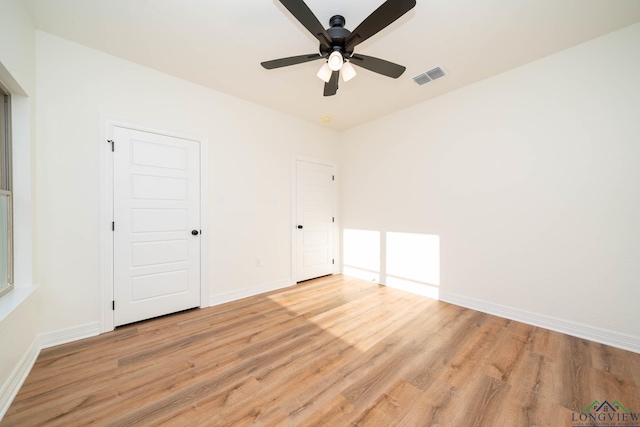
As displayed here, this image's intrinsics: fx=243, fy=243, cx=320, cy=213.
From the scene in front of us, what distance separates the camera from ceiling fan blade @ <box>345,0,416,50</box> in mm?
1453

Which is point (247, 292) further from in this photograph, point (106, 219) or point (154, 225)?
point (106, 219)

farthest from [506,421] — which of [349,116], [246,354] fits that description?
[349,116]

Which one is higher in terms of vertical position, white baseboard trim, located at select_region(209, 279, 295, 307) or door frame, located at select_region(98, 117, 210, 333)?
door frame, located at select_region(98, 117, 210, 333)

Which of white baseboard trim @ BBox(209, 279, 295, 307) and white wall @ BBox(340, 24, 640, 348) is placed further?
white baseboard trim @ BBox(209, 279, 295, 307)

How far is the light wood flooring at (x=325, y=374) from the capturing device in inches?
59.0

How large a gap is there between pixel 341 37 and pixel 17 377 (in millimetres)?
3396

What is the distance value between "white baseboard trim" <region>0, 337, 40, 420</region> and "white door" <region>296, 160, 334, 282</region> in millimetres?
2892

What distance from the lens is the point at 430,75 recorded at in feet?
9.44

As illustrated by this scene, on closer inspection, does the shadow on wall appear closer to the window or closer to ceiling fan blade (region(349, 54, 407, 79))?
ceiling fan blade (region(349, 54, 407, 79))

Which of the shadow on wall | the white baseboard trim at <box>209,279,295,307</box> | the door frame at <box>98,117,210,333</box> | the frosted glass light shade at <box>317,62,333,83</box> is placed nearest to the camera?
the frosted glass light shade at <box>317,62,333,83</box>

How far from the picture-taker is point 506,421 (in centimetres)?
145

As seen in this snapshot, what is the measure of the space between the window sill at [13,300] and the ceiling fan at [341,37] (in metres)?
2.50

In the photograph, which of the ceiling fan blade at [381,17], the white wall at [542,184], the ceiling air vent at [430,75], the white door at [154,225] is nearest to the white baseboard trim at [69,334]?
the white door at [154,225]

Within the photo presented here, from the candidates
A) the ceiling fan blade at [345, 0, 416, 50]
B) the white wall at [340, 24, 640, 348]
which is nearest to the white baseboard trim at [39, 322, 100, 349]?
the ceiling fan blade at [345, 0, 416, 50]
